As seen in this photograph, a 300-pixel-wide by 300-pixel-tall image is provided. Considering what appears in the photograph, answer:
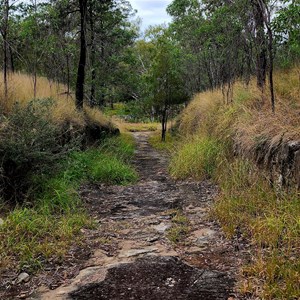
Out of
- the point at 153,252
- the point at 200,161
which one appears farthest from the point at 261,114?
the point at 153,252

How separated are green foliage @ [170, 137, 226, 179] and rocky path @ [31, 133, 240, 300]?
1.11 metres

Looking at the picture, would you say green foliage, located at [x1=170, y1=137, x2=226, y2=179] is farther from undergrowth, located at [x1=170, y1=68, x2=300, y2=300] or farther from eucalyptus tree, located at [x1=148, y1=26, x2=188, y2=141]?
eucalyptus tree, located at [x1=148, y1=26, x2=188, y2=141]

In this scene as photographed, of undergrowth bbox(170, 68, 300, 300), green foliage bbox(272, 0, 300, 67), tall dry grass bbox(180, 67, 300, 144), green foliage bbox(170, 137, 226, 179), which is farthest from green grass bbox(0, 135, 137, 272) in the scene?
green foliage bbox(272, 0, 300, 67)

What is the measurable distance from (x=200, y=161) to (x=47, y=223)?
4.40 metres

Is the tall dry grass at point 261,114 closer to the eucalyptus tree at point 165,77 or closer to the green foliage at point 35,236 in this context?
the green foliage at point 35,236

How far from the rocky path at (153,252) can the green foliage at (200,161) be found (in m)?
1.11

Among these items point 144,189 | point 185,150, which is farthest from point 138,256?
point 185,150

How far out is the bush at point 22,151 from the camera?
17.8ft

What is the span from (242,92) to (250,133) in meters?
3.13

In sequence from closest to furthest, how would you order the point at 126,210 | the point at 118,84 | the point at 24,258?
the point at 24,258 → the point at 126,210 → the point at 118,84

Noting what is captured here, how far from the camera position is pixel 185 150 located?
941 centimetres

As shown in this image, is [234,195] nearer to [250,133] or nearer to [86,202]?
[250,133]

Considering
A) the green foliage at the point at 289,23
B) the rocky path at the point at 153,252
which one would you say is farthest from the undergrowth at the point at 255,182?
the green foliage at the point at 289,23

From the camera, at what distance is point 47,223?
4.71 m
